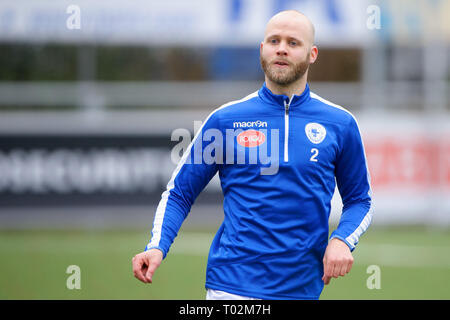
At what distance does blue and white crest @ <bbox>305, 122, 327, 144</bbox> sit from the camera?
4.15 m

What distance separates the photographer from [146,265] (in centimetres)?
389

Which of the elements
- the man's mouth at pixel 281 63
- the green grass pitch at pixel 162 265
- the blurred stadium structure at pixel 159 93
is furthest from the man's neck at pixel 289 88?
the blurred stadium structure at pixel 159 93

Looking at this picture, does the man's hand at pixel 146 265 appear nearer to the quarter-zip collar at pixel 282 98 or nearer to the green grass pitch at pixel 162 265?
the quarter-zip collar at pixel 282 98

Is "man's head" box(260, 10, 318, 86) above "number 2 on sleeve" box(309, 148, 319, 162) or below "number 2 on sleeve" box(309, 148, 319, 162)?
above

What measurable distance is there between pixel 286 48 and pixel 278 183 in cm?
70

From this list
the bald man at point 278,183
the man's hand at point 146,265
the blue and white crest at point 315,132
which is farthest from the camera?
the blue and white crest at point 315,132

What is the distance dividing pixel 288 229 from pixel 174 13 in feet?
44.6

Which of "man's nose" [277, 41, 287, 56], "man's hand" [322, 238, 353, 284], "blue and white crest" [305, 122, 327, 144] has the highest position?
"man's nose" [277, 41, 287, 56]

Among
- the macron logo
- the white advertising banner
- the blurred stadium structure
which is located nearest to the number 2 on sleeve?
the macron logo

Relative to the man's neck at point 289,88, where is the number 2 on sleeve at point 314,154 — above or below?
below

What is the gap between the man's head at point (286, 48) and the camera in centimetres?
409

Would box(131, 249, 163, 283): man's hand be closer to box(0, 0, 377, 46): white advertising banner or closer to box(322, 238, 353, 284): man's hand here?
box(322, 238, 353, 284): man's hand

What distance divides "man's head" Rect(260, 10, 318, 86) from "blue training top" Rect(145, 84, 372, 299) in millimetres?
122

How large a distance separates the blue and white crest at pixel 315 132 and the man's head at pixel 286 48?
0.25m
